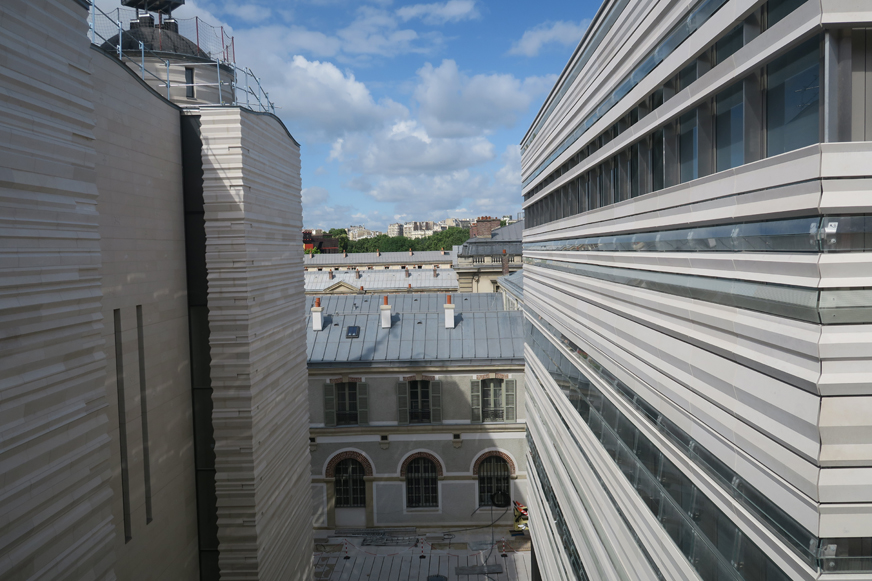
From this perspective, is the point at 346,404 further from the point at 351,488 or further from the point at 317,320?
the point at 317,320

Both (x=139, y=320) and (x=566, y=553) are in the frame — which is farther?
(x=566, y=553)

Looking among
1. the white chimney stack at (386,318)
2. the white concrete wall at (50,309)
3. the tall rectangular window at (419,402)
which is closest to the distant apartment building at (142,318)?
the white concrete wall at (50,309)

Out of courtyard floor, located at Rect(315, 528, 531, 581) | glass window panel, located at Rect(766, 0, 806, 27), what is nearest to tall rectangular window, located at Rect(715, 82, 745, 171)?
glass window panel, located at Rect(766, 0, 806, 27)

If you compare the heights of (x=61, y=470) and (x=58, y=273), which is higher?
(x=58, y=273)

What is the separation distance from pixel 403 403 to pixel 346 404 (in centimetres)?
221

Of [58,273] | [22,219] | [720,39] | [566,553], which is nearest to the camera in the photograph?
[720,39]

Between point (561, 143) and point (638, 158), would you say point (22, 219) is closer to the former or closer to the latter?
point (638, 158)

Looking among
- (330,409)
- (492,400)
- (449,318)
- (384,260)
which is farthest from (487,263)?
(384,260)

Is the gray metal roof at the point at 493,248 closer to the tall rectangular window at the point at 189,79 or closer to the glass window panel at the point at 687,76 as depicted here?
the tall rectangular window at the point at 189,79

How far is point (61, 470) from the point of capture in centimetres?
624

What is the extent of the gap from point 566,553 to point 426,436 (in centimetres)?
1260

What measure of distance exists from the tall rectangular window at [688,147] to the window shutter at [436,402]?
713 inches

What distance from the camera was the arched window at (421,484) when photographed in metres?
22.9

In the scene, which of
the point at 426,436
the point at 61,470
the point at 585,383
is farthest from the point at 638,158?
the point at 426,436
